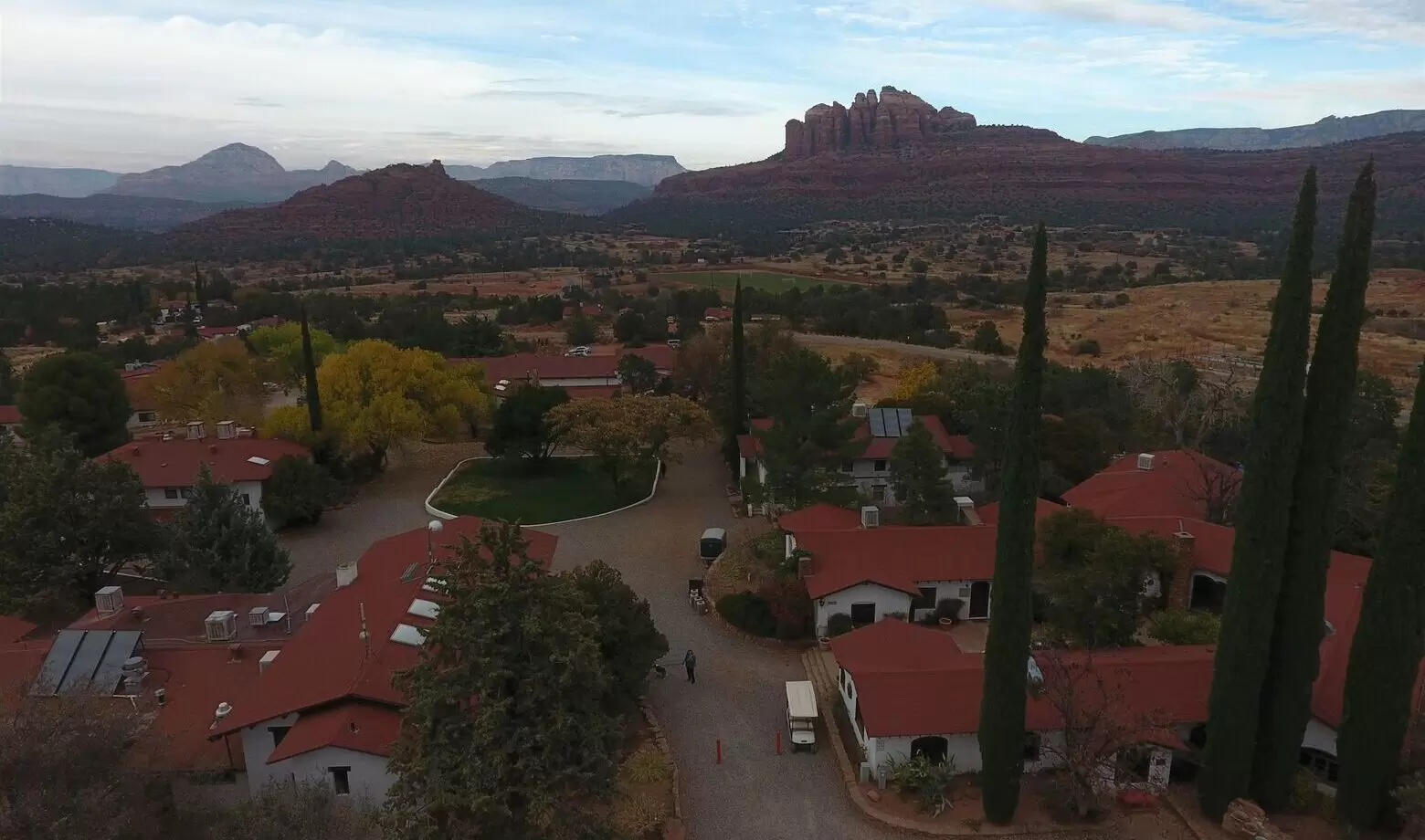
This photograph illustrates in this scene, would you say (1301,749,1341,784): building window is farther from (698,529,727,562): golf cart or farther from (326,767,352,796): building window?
(326,767,352,796): building window

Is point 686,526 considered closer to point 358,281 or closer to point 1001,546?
point 1001,546

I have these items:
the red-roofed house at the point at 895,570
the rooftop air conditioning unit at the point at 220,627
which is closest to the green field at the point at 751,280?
the red-roofed house at the point at 895,570

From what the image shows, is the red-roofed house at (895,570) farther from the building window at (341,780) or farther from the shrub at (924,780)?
the building window at (341,780)

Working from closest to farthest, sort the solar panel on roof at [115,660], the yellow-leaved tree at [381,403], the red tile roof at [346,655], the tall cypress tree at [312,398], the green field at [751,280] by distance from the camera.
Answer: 1. the red tile roof at [346,655]
2. the solar panel on roof at [115,660]
3. the tall cypress tree at [312,398]
4. the yellow-leaved tree at [381,403]
5. the green field at [751,280]

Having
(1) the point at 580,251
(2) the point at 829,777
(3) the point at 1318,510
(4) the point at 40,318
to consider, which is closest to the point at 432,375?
(2) the point at 829,777

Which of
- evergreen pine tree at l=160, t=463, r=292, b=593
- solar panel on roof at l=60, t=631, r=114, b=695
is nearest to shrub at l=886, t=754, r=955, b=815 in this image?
solar panel on roof at l=60, t=631, r=114, b=695

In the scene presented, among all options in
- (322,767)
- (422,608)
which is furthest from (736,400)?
(322,767)

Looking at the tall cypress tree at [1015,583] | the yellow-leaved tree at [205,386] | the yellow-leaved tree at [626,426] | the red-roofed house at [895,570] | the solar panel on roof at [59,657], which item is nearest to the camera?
the tall cypress tree at [1015,583]
